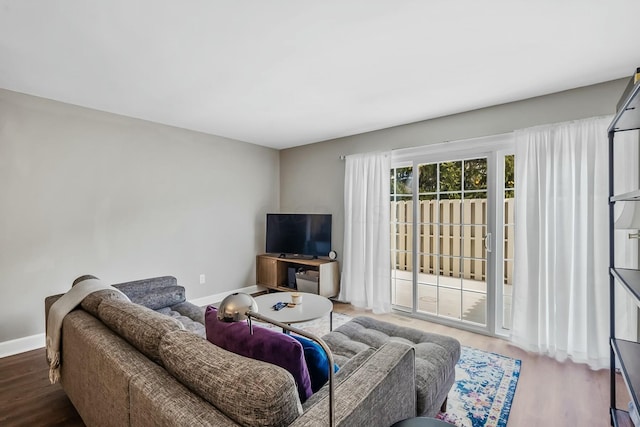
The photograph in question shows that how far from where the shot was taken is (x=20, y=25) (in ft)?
5.99

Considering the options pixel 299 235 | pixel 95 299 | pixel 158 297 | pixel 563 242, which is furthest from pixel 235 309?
pixel 299 235

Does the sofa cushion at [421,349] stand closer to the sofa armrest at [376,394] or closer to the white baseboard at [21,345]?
the sofa armrest at [376,394]

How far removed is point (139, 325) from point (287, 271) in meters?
3.40

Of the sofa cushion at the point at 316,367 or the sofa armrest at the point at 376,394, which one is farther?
the sofa cushion at the point at 316,367

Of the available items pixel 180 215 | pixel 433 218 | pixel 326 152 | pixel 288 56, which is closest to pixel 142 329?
pixel 288 56

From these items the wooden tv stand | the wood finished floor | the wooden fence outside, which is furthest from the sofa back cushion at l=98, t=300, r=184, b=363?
the wooden fence outside

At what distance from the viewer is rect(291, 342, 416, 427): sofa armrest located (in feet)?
3.16

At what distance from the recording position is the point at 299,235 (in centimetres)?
454

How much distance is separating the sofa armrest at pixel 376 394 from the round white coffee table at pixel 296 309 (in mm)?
1043

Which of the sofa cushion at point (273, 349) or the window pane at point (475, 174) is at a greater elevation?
the window pane at point (475, 174)

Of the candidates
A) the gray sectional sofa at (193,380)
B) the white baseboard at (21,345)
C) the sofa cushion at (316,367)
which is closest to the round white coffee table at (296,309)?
the gray sectional sofa at (193,380)

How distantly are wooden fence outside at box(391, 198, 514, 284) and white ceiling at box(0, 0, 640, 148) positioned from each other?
3.71ft

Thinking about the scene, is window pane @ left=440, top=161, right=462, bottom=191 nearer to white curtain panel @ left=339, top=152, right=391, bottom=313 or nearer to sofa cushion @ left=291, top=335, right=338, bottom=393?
white curtain panel @ left=339, top=152, right=391, bottom=313

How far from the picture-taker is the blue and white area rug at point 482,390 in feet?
6.34
